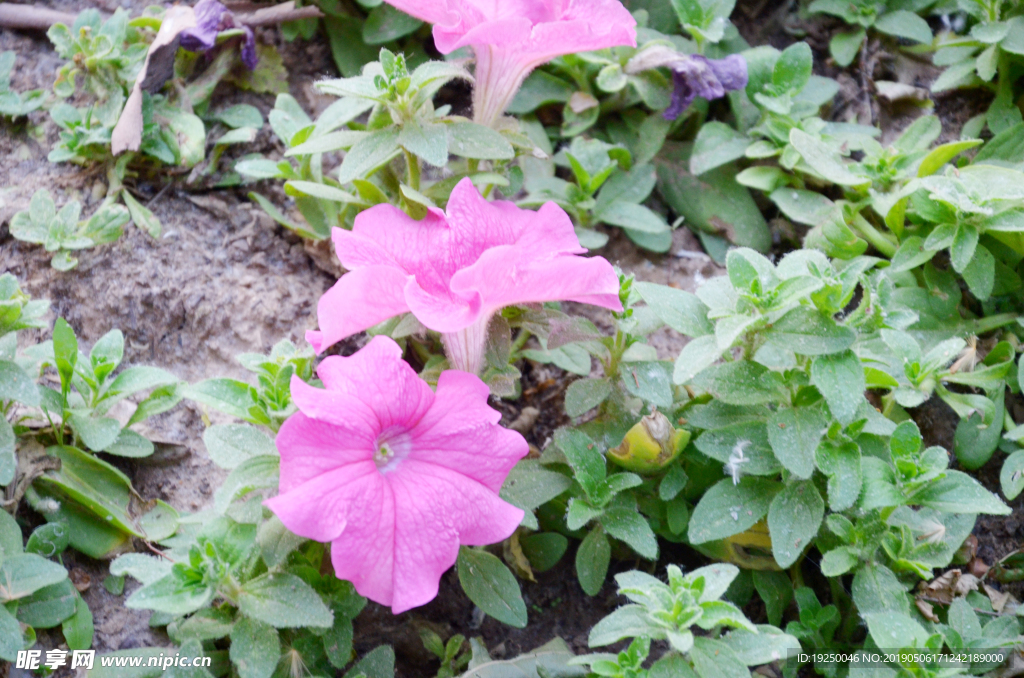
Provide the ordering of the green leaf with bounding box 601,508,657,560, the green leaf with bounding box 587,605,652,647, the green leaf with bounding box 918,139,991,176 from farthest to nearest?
the green leaf with bounding box 918,139,991,176
the green leaf with bounding box 601,508,657,560
the green leaf with bounding box 587,605,652,647

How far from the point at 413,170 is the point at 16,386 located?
1.03 meters

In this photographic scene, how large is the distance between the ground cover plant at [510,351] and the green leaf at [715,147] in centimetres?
1

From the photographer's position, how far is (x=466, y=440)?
149 cm

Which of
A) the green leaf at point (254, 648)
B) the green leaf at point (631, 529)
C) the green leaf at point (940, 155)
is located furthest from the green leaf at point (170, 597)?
the green leaf at point (940, 155)

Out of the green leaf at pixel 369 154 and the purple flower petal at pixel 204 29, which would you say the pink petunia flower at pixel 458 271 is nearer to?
the green leaf at pixel 369 154

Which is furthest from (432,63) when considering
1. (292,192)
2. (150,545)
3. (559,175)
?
(150,545)

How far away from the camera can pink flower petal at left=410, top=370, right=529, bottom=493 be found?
149cm

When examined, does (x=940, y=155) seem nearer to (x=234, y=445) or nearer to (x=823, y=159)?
(x=823, y=159)

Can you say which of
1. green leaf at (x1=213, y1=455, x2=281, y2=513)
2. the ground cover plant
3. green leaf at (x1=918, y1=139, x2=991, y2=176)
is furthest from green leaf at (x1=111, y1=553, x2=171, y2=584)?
green leaf at (x1=918, y1=139, x2=991, y2=176)

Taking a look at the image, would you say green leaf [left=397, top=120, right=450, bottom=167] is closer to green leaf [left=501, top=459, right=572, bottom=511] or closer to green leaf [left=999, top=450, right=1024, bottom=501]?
green leaf [left=501, top=459, right=572, bottom=511]

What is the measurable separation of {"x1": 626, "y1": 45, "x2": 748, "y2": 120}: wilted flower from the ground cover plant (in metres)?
0.01

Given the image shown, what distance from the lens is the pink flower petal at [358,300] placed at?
144 cm

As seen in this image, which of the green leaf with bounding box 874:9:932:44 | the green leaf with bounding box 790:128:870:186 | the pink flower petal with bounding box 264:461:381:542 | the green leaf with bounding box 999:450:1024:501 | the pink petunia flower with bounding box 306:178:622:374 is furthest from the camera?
the green leaf with bounding box 874:9:932:44

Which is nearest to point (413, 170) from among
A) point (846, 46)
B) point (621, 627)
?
point (621, 627)
